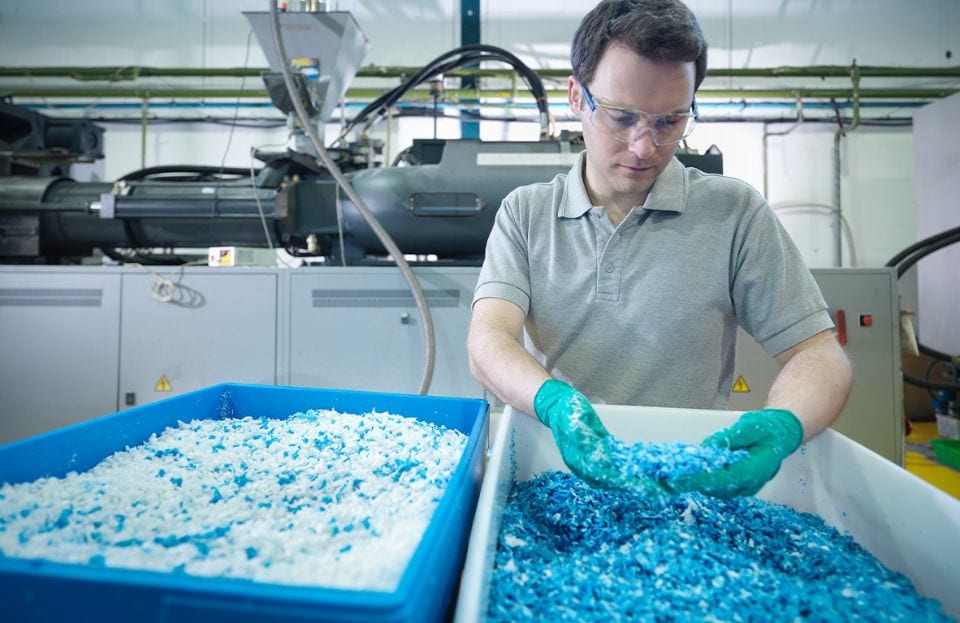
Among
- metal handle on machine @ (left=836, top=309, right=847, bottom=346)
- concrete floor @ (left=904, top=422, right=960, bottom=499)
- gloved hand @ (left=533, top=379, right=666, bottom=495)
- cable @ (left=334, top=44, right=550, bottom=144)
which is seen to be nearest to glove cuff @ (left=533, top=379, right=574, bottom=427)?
gloved hand @ (left=533, top=379, right=666, bottom=495)

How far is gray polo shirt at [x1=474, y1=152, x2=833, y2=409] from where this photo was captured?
90cm

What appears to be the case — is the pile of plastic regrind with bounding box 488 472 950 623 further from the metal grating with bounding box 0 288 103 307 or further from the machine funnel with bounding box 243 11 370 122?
the metal grating with bounding box 0 288 103 307

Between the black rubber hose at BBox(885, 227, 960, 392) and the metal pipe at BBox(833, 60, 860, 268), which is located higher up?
the metal pipe at BBox(833, 60, 860, 268)

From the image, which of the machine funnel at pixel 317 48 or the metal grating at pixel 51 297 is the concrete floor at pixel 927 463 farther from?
the metal grating at pixel 51 297

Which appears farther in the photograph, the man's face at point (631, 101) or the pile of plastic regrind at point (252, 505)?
the man's face at point (631, 101)

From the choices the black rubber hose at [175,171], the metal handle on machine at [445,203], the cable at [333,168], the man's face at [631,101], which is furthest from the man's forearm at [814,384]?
the black rubber hose at [175,171]

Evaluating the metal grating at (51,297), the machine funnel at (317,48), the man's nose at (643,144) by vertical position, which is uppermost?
the machine funnel at (317,48)

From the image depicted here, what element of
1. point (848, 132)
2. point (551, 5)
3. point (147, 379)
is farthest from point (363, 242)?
point (848, 132)

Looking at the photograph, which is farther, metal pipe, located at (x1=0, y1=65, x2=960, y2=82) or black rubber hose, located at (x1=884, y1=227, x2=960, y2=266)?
metal pipe, located at (x1=0, y1=65, x2=960, y2=82)

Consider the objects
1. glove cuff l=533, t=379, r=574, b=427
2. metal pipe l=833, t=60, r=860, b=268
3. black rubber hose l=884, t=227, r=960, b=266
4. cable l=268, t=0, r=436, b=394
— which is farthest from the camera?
metal pipe l=833, t=60, r=860, b=268

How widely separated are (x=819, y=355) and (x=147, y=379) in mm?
2010

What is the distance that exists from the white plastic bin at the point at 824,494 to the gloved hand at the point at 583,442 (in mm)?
59

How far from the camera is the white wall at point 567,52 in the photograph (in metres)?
3.14

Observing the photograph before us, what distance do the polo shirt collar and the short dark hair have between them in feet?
0.56
